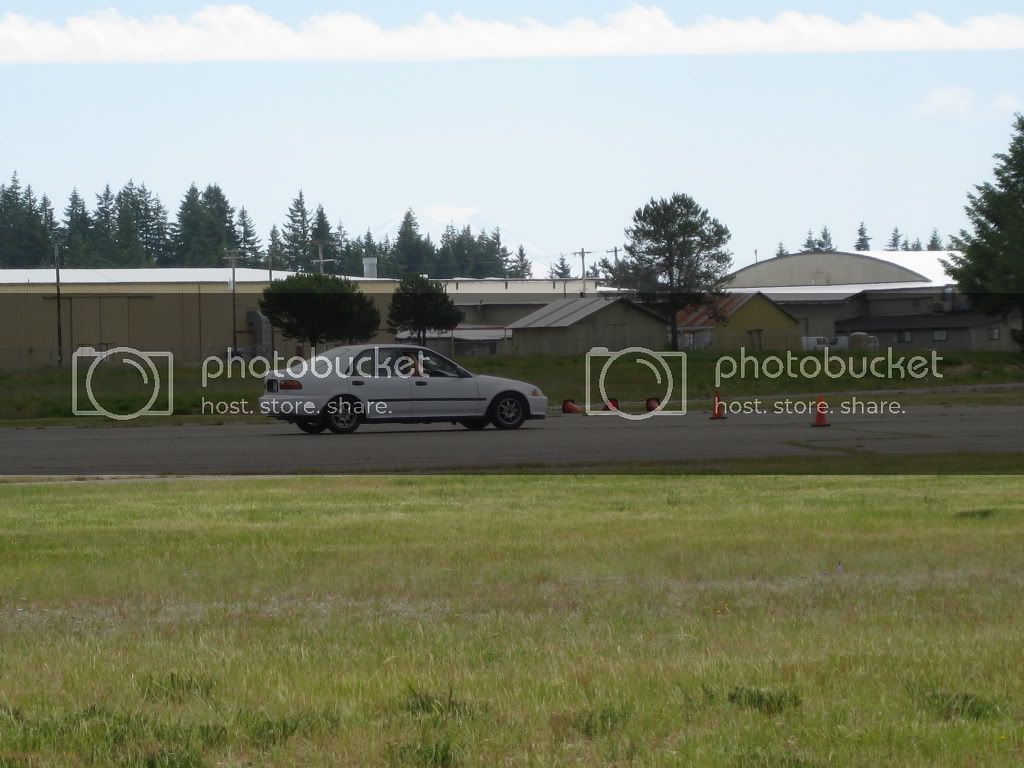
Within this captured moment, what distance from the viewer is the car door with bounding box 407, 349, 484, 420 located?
24.6 metres

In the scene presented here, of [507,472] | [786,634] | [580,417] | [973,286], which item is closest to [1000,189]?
[973,286]

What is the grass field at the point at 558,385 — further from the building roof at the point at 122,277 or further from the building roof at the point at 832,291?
the building roof at the point at 122,277

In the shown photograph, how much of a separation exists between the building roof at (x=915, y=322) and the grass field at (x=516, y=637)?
269 feet

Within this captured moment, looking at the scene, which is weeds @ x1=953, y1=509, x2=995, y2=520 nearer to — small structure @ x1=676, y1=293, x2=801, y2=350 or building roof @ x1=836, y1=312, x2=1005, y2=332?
small structure @ x1=676, y1=293, x2=801, y2=350

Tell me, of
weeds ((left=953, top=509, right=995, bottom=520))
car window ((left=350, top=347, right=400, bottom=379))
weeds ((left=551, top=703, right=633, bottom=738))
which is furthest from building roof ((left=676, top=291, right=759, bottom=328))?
weeds ((left=551, top=703, right=633, bottom=738))

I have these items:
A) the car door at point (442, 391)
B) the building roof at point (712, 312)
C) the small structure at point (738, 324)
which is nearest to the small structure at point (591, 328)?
the building roof at point (712, 312)

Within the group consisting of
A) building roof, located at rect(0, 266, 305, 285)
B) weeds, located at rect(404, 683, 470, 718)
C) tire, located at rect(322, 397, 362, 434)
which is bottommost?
weeds, located at rect(404, 683, 470, 718)

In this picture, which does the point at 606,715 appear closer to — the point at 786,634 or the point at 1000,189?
the point at 786,634

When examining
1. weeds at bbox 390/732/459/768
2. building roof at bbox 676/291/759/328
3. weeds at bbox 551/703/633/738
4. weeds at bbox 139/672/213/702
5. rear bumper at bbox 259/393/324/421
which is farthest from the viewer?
building roof at bbox 676/291/759/328

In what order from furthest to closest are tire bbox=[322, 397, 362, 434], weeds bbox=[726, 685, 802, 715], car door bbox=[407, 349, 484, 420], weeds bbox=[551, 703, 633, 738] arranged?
car door bbox=[407, 349, 484, 420], tire bbox=[322, 397, 362, 434], weeds bbox=[726, 685, 802, 715], weeds bbox=[551, 703, 633, 738]

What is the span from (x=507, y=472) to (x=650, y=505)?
4.16m

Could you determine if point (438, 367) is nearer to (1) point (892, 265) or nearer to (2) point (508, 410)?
(2) point (508, 410)

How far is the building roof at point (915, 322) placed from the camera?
91.4 meters

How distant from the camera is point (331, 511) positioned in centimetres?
1208
